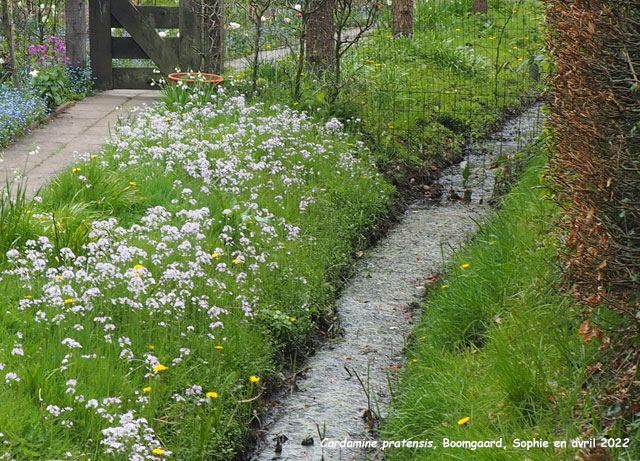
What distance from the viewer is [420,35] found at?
1547 cm

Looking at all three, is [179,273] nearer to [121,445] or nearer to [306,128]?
[121,445]

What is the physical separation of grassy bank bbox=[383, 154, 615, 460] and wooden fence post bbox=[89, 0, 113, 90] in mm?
A: 6629

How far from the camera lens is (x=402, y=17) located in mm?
15109

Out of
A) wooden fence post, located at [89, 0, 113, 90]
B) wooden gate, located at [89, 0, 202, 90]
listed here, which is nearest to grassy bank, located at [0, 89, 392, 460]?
wooden gate, located at [89, 0, 202, 90]

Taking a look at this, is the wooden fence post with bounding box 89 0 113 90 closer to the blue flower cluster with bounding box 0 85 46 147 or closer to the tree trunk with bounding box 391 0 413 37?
the blue flower cluster with bounding box 0 85 46 147

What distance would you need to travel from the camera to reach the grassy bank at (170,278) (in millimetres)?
3762

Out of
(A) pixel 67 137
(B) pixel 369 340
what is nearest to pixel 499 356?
(B) pixel 369 340

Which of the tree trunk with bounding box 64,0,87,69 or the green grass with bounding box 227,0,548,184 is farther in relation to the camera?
the tree trunk with bounding box 64,0,87,69

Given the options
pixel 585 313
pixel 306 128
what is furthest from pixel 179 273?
pixel 306 128

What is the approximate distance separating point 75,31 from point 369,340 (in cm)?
713

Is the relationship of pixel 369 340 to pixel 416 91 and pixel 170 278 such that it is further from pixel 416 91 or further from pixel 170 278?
pixel 416 91

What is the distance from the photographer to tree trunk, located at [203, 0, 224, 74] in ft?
32.3

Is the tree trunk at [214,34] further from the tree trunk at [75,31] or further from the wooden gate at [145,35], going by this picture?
the tree trunk at [75,31]

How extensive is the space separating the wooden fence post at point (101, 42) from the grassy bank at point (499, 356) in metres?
6.63
